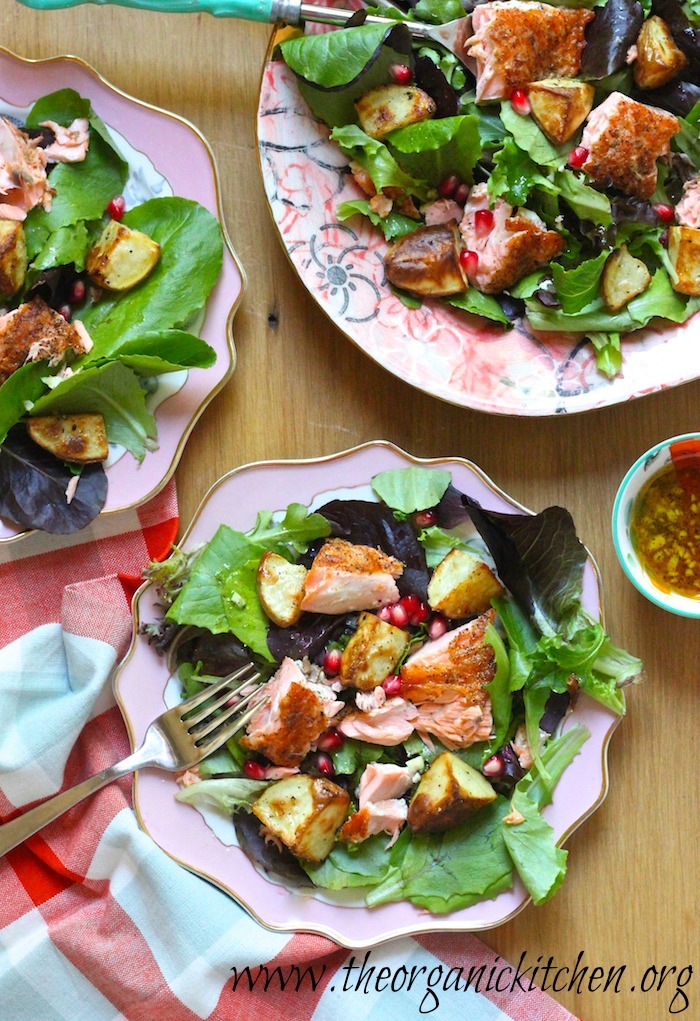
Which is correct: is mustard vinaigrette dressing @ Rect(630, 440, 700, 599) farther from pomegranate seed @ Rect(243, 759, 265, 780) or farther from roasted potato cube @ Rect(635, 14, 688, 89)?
pomegranate seed @ Rect(243, 759, 265, 780)

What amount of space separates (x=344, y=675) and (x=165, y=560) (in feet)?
1.81

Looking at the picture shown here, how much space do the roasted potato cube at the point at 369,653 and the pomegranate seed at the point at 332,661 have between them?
0.02 meters

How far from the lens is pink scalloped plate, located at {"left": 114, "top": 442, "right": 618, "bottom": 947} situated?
2291 millimetres

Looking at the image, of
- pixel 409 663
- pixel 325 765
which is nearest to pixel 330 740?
pixel 325 765

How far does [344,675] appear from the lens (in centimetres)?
230

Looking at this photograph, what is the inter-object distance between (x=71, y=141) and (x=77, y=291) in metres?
0.38

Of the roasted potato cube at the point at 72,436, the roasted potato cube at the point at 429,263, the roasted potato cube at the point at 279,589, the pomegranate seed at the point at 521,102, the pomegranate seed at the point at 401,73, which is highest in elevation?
the pomegranate seed at the point at 401,73

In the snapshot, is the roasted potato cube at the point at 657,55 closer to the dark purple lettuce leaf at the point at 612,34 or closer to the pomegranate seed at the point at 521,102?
the dark purple lettuce leaf at the point at 612,34

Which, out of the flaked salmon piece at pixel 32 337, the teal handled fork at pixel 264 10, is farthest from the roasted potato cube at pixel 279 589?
the teal handled fork at pixel 264 10

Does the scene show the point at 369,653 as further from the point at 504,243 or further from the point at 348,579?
the point at 504,243

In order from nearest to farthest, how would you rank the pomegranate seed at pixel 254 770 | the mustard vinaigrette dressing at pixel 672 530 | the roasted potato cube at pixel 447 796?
the roasted potato cube at pixel 447 796, the pomegranate seed at pixel 254 770, the mustard vinaigrette dressing at pixel 672 530

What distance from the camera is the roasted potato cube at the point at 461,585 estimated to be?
7.56 ft

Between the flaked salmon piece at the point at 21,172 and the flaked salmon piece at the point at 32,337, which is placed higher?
the flaked salmon piece at the point at 21,172

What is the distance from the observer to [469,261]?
236 cm
